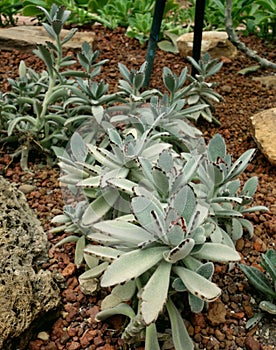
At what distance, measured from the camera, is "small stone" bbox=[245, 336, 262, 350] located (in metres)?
1.39

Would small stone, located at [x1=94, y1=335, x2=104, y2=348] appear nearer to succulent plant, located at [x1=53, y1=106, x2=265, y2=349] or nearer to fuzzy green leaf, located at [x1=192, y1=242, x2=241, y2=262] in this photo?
succulent plant, located at [x1=53, y1=106, x2=265, y2=349]

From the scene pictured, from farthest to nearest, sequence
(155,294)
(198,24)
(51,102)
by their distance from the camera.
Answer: (198,24)
(51,102)
(155,294)

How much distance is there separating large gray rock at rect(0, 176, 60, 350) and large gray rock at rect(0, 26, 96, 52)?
1.39 meters

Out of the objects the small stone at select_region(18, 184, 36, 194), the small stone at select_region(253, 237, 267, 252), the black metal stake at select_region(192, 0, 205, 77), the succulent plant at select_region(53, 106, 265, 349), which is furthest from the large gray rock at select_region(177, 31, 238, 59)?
the small stone at select_region(253, 237, 267, 252)

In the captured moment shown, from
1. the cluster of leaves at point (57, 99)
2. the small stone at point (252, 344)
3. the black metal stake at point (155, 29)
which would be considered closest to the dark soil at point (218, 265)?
the small stone at point (252, 344)

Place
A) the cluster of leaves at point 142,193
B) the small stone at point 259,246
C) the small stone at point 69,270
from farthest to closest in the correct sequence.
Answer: the small stone at point 259,246 < the small stone at point 69,270 < the cluster of leaves at point 142,193

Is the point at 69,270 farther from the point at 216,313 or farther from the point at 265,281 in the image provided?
the point at 265,281

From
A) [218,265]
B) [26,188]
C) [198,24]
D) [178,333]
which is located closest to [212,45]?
[198,24]

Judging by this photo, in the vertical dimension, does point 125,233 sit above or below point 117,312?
above

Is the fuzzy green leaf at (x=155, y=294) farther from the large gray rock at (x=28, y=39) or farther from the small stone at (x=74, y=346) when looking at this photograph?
the large gray rock at (x=28, y=39)

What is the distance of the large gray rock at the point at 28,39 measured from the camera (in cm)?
285

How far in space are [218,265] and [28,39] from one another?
1.82 meters

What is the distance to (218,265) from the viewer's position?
5.27ft

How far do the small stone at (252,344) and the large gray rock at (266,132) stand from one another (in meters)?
0.84
